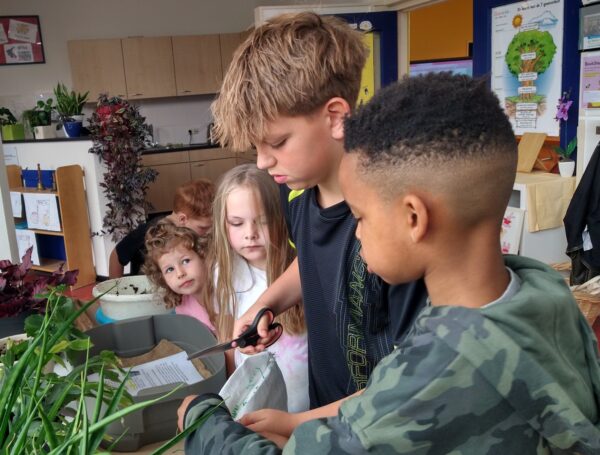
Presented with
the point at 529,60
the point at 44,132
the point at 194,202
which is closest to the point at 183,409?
the point at 194,202

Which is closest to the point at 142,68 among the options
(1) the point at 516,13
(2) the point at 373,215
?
(1) the point at 516,13

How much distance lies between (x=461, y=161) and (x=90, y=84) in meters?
6.76

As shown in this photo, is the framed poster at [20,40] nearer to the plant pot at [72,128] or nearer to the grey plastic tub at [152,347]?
the plant pot at [72,128]

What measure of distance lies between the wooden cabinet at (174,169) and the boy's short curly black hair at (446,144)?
5960 mm

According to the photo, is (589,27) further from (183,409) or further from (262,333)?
(183,409)

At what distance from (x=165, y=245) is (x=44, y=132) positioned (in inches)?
149

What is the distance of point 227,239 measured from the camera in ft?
5.16

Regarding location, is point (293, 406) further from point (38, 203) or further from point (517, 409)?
point (38, 203)

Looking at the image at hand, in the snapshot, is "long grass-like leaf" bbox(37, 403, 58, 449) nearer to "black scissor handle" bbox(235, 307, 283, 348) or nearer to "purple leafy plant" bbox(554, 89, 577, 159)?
"black scissor handle" bbox(235, 307, 283, 348)

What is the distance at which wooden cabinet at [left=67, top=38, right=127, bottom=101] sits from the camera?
656cm

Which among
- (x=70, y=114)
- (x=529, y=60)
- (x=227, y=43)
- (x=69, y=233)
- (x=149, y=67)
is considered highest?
(x=227, y=43)

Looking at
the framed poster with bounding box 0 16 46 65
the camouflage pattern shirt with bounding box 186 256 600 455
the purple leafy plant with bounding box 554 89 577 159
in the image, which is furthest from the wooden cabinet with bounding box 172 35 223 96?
the camouflage pattern shirt with bounding box 186 256 600 455

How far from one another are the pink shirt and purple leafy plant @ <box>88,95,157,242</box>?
9.15ft

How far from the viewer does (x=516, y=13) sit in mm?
3559
